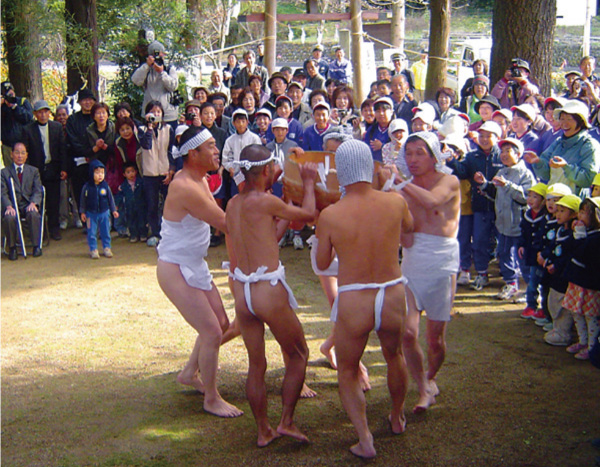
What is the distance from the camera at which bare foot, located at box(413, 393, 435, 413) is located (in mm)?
5016

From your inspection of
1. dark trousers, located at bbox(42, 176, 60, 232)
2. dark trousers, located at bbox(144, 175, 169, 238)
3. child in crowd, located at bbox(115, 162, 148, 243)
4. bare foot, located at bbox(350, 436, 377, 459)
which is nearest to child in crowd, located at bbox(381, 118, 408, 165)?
dark trousers, located at bbox(144, 175, 169, 238)

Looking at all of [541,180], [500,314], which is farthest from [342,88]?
[500,314]

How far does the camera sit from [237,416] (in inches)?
201

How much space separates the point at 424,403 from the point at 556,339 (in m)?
2.05

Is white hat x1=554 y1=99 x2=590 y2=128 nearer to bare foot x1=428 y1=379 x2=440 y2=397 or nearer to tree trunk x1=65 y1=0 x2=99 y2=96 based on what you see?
bare foot x1=428 y1=379 x2=440 y2=397

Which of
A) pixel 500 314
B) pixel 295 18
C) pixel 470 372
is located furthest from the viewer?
pixel 295 18

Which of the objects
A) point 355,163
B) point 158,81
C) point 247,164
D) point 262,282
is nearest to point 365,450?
point 262,282

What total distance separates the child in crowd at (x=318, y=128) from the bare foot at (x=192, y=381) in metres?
4.64

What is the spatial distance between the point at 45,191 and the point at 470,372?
24.9 ft

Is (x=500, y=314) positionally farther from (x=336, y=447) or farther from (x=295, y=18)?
(x=295, y=18)

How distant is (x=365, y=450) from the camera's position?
436 cm

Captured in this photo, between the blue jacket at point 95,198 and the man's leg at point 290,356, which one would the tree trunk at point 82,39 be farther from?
the man's leg at point 290,356

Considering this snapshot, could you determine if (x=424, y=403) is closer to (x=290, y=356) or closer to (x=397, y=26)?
(x=290, y=356)

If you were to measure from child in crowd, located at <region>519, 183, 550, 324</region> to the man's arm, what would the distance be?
2.27 meters
